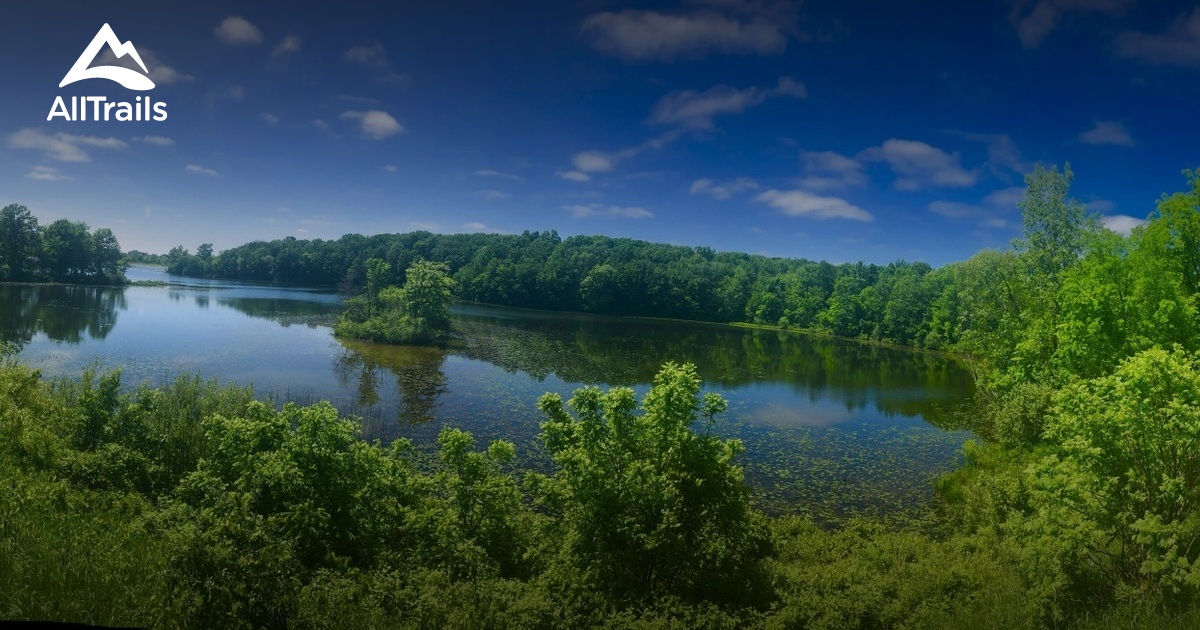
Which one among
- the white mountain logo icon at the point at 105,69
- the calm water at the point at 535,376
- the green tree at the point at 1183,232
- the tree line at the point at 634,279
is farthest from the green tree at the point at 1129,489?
the tree line at the point at 634,279

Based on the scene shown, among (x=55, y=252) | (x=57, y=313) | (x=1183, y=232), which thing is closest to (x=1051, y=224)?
(x=1183, y=232)

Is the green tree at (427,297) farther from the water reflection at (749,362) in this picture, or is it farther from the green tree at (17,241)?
the green tree at (17,241)

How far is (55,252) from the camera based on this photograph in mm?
87938

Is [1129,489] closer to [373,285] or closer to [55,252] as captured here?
[373,285]

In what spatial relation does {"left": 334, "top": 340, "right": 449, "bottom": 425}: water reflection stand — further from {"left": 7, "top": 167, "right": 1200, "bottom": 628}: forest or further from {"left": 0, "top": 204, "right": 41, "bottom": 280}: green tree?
{"left": 0, "top": 204, "right": 41, "bottom": 280}: green tree

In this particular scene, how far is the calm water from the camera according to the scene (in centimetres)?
2492

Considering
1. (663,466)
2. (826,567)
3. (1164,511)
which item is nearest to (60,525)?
(663,466)

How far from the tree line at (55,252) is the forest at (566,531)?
92.1m

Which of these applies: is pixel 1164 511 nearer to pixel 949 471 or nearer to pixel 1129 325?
pixel 1129 325

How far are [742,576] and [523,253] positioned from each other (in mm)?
123258

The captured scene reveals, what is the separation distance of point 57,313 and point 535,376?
45103mm

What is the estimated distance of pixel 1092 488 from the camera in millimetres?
11547

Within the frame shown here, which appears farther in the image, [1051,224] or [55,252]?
[55,252]

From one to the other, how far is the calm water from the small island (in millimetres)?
2696
